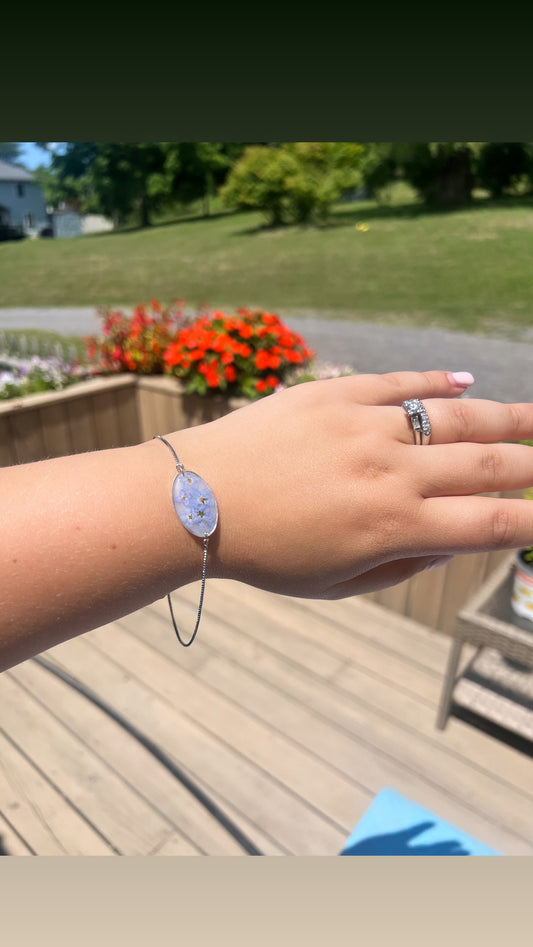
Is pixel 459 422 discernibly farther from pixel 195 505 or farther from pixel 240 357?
pixel 240 357

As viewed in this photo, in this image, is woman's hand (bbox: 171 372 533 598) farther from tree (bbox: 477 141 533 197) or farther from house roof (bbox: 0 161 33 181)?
tree (bbox: 477 141 533 197)

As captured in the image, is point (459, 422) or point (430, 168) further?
point (430, 168)

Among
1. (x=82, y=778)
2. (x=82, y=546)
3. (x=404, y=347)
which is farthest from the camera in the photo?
(x=404, y=347)

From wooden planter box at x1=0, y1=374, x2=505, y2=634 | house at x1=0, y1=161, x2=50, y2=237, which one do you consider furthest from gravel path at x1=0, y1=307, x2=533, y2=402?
house at x1=0, y1=161, x2=50, y2=237

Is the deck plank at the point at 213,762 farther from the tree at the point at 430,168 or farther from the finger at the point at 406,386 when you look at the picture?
the tree at the point at 430,168

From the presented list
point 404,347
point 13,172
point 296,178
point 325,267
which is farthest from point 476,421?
point 296,178

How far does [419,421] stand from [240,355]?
258cm

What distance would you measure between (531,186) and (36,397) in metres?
8.97

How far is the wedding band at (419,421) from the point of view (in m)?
0.64

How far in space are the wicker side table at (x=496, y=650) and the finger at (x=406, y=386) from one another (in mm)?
1530

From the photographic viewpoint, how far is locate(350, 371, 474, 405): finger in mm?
671

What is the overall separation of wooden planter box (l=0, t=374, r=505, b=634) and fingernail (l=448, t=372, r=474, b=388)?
2.01 meters

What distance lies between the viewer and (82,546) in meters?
0.46

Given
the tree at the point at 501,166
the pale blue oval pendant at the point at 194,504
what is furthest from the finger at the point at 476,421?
the tree at the point at 501,166
